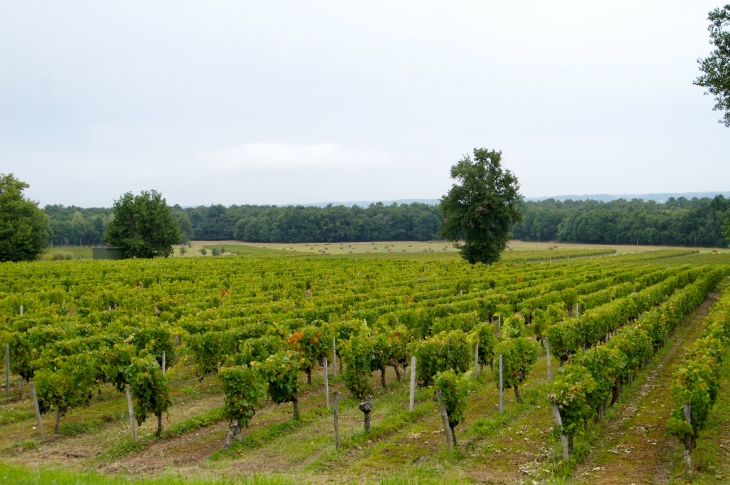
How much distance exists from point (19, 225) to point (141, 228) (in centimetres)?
1298

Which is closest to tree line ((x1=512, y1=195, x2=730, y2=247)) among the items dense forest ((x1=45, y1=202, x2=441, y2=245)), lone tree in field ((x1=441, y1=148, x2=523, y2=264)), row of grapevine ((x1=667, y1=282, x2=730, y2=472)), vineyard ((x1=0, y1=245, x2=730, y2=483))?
dense forest ((x1=45, y1=202, x2=441, y2=245))

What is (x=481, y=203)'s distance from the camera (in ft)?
183

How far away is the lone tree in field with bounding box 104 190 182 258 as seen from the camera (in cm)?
6644

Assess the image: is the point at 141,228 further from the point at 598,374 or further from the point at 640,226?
the point at 640,226

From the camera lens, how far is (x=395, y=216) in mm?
141375

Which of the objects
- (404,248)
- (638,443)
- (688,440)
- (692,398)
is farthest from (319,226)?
(688,440)

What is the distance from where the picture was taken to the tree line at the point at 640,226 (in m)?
105

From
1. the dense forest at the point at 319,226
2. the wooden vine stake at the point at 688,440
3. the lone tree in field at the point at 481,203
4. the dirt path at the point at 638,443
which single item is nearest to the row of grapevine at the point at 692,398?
the wooden vine stake at the point at 688,440

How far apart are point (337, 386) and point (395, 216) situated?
12580 cm

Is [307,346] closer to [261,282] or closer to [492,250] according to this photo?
[261,282]

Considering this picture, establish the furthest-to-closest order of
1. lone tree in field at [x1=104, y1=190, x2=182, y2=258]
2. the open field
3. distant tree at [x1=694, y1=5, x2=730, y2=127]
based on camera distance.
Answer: the open field
lone tree in field at [x1=104, y1=190, x2=182, y2=258]
distant tree at [x1=694, y1=5, x2=730, y2=127]

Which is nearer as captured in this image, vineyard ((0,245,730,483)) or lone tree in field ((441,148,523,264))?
vineyard ((0,245,730,483))

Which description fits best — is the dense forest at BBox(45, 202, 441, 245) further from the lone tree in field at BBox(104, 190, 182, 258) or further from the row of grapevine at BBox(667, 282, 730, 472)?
the row of grapevine at BBox(667, 282, 730, 472)

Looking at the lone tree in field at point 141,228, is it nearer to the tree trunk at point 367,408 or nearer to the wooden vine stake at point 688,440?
the tree trunk at point 367,408
